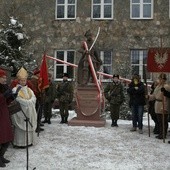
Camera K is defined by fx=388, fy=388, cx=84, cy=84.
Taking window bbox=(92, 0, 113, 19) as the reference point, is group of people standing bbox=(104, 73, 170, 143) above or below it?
below

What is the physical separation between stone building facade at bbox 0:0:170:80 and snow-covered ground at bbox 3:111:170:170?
10278mm

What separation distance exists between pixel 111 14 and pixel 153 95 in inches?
455

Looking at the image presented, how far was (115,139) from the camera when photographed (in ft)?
33.7

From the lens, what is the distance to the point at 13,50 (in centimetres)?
1588

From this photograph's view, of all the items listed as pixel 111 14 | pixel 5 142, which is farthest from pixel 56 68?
pixel 5 142

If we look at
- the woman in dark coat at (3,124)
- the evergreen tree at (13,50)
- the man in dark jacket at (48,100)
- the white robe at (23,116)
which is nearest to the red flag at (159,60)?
the man in dark jacket at (48,100)

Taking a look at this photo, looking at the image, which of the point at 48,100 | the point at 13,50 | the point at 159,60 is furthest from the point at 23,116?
the point at 13,50

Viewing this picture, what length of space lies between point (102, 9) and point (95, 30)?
129 cm

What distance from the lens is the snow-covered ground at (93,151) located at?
7984 millimetres

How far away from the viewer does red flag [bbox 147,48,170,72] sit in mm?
10847

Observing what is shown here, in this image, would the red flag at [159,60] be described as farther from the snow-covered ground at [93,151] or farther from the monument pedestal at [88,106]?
the monument pedestal at [88,106]

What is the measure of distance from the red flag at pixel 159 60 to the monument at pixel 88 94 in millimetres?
2152

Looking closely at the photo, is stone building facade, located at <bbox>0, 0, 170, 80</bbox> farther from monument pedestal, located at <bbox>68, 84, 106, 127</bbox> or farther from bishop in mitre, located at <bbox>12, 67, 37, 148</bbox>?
bishop in mitre, located at <bbox>12, 67, 37, 148</bbox>

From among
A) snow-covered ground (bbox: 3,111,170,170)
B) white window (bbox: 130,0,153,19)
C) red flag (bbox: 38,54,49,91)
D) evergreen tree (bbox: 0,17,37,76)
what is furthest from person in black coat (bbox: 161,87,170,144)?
white window (bbox: 130,0,153,19)
